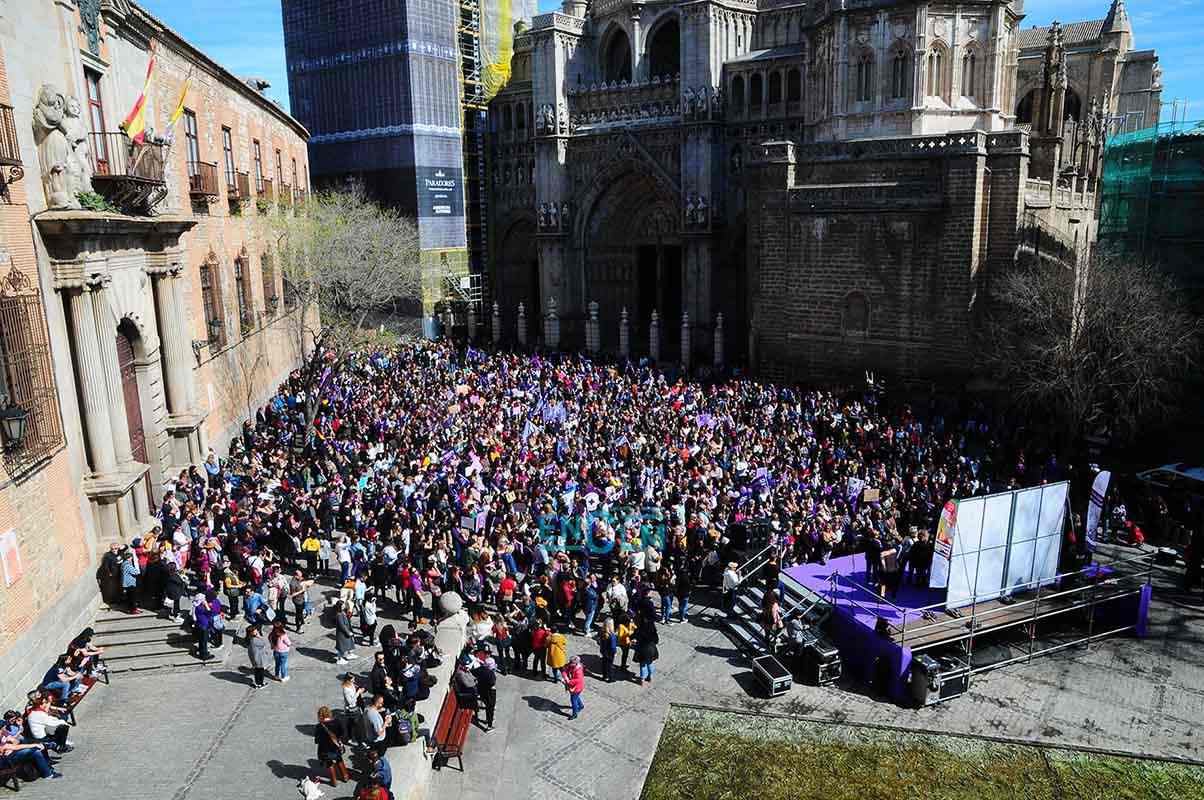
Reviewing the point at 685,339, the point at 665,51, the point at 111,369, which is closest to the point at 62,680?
the point at 111,369

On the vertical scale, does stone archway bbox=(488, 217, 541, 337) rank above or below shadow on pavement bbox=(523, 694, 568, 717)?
above

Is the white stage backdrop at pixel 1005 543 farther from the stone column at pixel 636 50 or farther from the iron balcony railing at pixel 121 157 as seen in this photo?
the stone column at pixel 636 50

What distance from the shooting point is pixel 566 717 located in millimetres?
12938

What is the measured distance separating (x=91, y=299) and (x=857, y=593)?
13751mm

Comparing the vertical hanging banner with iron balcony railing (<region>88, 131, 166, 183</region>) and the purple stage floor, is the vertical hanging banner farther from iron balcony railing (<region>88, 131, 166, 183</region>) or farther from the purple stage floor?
iron balcony railing (<region>88, 131, 166, 183</region>)

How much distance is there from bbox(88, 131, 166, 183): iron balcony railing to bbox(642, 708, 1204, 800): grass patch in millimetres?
13282

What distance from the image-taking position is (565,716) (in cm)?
1296

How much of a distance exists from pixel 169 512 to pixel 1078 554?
1743 centimetres

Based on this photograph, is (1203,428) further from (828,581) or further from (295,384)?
(295,384)

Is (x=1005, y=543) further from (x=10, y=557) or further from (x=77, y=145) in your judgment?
(x=77, y=145)

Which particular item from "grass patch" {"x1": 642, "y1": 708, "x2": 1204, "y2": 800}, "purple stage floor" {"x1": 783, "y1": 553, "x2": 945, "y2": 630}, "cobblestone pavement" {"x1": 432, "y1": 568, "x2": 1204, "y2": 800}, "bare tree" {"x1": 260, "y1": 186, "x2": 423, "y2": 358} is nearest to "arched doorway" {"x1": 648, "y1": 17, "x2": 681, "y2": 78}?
"bare tree" {"x1": 260, "y1": 186, "x2": 423, "y2": 358}

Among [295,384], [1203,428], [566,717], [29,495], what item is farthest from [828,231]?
[29,495]

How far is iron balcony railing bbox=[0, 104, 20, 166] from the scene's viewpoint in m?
11.7

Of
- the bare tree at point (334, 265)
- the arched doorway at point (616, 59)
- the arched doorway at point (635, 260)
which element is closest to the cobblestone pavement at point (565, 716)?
the bare tree at point (334, 265)
